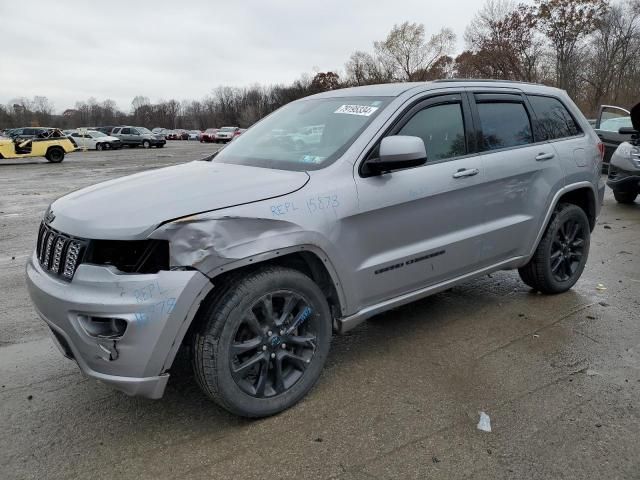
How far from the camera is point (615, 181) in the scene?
30.8 feet

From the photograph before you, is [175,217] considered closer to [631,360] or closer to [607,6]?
[631,360]

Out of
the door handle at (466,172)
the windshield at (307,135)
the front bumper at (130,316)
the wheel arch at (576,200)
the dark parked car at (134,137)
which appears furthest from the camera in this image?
the dark parked car at (134,137)

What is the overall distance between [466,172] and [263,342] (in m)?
1.88

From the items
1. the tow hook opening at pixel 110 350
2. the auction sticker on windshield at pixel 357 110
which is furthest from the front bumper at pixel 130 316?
the auction sticker on windshield at pixel 357 110

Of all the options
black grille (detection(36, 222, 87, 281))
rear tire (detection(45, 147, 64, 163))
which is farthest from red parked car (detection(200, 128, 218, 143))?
black grille (detection(36, 222, 87, 281))

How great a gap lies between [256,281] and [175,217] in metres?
0.53

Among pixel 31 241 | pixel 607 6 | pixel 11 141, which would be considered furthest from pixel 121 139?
pixel 607 6

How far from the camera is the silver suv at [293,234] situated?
8.08 ft

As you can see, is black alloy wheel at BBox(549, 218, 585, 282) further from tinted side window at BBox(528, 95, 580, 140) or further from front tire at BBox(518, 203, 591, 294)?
tinted side window at BBox(528, 95, 580, 140)

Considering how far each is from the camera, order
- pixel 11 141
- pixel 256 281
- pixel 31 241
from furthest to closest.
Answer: pixel 11 141 → pixel 31 241 → pixel 256 281

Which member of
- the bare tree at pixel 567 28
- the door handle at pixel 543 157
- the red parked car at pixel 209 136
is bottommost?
the red parked car at pixel 209 136

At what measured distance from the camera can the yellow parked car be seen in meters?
24.1

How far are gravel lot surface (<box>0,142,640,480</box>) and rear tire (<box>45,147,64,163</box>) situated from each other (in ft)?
77.4

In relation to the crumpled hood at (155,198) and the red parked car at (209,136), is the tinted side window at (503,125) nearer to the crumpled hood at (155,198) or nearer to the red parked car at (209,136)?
the crumpled hood at (155,198)
